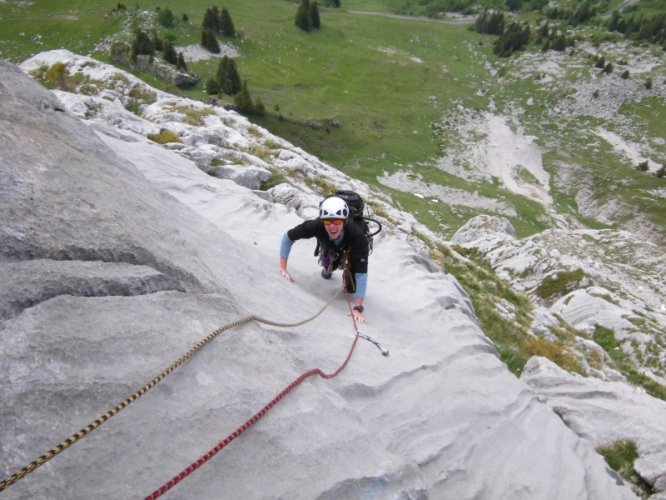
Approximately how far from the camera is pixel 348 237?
7.93m

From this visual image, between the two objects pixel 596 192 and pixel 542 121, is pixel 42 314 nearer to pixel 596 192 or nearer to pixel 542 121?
pixel 596 192

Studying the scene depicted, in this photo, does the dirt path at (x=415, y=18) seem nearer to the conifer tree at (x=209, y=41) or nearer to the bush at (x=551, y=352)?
the conifer tree at (x=209, y=41)

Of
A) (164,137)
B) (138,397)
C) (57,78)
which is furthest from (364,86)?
(138,397)

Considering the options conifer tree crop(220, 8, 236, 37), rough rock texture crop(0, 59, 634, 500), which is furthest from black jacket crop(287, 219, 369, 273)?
conifer tree crop(220, 8, 236, 37)

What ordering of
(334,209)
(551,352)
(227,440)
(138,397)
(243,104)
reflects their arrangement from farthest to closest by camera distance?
(243,104) < (551,352) < (334,209) < (227,440) < (138,397)

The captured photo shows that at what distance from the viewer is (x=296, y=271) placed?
9500 mm

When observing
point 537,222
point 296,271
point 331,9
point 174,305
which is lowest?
point 537,222

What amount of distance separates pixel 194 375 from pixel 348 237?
4511mm

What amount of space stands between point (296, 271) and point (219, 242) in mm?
2116

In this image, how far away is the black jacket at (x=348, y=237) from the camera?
7848 millimetres

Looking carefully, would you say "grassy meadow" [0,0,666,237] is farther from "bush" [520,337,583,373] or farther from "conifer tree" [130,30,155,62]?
"bush" [520,337,583,373]

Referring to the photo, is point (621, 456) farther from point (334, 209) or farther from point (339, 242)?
point (334, 209)

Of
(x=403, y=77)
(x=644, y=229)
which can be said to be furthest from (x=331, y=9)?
(x=644, y=229)

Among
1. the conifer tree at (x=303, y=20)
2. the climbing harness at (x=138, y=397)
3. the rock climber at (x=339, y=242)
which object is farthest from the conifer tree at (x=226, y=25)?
the climbing harness at (x=138, y=397)
